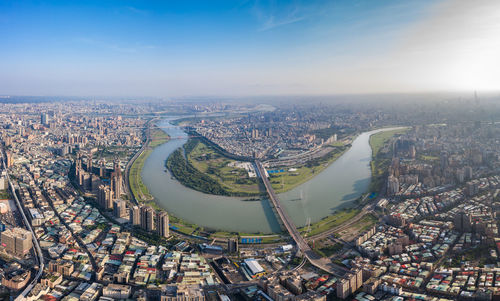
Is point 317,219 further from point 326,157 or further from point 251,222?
point 326,157

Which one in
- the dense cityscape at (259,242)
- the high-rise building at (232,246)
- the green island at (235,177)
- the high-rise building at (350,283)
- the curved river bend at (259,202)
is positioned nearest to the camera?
the high-rise building at (350,283)

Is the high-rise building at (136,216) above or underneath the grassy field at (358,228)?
above

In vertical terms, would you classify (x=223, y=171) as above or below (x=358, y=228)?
above

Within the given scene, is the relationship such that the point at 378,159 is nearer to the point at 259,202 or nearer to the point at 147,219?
the point at 259,202

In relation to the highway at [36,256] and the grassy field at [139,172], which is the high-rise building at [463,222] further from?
the highway at [36,256]

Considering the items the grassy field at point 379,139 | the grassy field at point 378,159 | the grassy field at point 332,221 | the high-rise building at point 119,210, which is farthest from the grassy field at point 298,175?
the high-rise building at point 119,210

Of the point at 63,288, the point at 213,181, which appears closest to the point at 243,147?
the point at 213,181

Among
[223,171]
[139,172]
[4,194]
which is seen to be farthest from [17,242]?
[223,171]

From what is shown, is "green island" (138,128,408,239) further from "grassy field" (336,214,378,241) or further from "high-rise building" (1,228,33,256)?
"high-rise building" (1,228,33,256)

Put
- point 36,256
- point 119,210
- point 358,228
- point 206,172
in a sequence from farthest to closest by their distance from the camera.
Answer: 1. point 206,172
2. point 119,210
3. point 358,228
4. point 36,256
